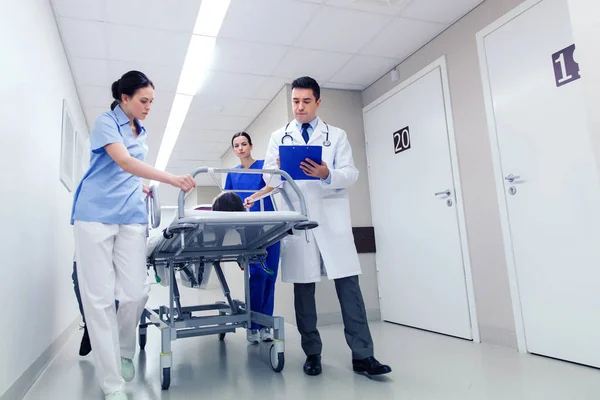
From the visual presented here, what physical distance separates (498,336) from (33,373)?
2.91 meters

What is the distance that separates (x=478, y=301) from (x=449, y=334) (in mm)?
420

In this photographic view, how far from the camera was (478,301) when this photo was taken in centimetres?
302

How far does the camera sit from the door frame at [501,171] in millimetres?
2648

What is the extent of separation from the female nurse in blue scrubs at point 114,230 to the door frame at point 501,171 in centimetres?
212

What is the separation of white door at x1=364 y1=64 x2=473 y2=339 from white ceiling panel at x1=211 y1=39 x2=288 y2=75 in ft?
3.89

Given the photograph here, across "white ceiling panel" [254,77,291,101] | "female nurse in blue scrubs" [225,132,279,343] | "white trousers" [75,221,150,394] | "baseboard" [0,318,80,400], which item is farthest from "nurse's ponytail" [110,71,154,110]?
"white ceiling panel" [254,77,291,101]

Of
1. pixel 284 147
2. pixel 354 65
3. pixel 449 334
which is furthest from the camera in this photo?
pixel 354 65

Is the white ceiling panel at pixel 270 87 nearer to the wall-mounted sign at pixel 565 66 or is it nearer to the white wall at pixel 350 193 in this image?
the white wall at pixel 350 193

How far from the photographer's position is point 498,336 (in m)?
2.84

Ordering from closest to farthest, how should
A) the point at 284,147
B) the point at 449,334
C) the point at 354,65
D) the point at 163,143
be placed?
the point at 284,147 < the point at 449,334 < the point at 354,65 < the point at 163,143

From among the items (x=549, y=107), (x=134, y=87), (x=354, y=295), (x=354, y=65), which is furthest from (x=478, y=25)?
(x=134, y=87)

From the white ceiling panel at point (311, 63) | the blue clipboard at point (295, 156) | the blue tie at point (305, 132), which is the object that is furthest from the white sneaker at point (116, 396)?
the white ceiling panel at point (311, 63)

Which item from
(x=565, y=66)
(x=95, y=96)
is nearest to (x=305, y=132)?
(x=565, y=66)

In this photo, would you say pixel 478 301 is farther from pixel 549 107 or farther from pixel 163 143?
pixel 163 143
